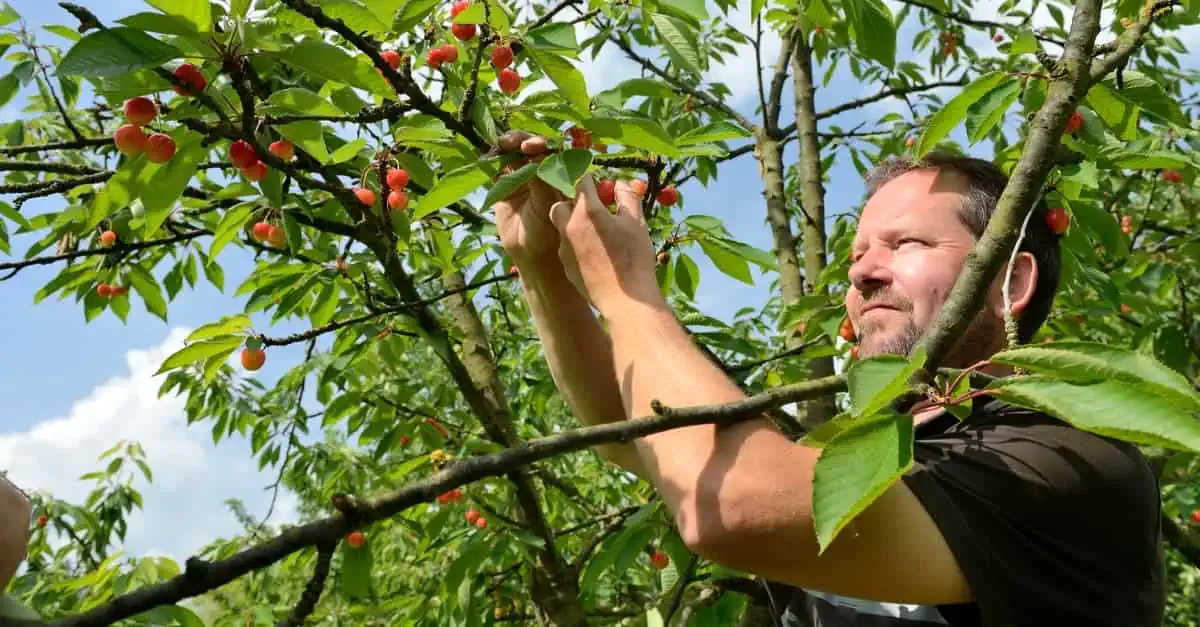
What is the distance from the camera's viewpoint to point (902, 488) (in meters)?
1.14

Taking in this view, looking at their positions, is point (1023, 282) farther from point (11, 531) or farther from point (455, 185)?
point (11, 531)

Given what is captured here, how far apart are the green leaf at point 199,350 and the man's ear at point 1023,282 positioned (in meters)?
1.77

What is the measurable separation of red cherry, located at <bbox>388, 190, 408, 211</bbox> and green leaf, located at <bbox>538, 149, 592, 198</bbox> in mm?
913

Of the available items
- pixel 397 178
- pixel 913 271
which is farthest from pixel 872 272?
pixel 397 178

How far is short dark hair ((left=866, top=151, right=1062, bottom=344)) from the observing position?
1836mm

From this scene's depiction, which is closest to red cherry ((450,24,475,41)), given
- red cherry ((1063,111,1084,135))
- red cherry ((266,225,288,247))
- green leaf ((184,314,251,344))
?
green leaf ((184,314,251,344))

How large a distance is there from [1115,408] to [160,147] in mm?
1608

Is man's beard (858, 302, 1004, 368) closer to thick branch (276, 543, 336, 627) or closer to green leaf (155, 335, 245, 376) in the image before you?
thick branch (276, 543, 336, 627)

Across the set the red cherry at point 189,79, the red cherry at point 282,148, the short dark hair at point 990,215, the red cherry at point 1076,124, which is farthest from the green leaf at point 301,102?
the red cherry at point 1076,124

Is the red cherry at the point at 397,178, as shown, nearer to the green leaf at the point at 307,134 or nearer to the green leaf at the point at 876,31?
the green leaf at the point at 307,134

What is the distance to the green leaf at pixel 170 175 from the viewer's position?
165 cm

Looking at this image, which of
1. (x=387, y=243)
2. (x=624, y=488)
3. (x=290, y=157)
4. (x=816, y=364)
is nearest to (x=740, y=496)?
(x=290, y=157)

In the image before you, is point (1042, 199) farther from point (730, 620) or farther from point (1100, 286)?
point (730, 620)

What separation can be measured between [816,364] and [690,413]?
106 inches
